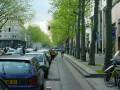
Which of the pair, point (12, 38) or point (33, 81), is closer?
point (33, 81)

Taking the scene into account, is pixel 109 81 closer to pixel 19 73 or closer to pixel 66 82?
pixel 66 82

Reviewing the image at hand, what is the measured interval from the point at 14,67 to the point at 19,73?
0.29m

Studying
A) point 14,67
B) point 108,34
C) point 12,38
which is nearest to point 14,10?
point 108,34

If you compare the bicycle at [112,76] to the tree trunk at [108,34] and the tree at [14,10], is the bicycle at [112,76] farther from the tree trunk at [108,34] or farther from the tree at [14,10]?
the tree at [14,10]

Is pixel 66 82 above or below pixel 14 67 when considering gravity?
below

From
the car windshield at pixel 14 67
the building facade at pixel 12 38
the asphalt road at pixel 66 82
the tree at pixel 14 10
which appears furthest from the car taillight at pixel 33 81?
the building facade at pixel 12 38

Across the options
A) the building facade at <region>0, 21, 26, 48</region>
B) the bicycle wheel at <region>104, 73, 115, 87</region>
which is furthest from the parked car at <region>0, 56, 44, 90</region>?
the building facade at <region>0, 21, 26, 48</region>

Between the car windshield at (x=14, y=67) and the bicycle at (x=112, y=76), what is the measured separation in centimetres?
543

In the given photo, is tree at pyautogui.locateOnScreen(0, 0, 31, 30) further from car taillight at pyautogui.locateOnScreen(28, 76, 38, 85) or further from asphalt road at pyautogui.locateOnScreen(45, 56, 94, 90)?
car taillight at pyautogui.locateOnScreen(28, 76, 38, 85)

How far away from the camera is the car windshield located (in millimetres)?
12852

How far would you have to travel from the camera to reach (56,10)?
6562 cm

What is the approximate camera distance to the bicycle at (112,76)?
17855 millimetres

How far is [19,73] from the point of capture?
12.8 meters

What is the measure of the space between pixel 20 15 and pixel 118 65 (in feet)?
170
